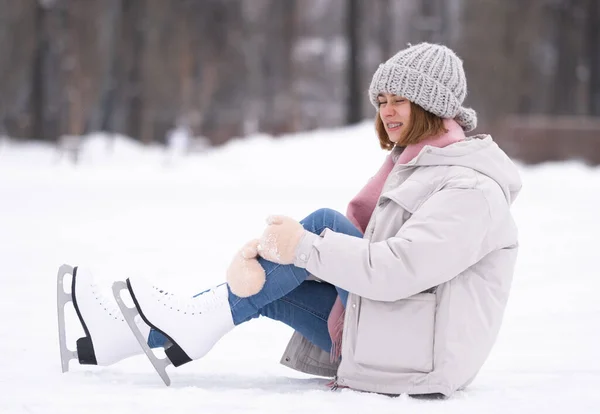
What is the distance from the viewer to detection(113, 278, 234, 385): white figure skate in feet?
12.4

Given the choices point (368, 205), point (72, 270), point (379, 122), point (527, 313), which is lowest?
point (527, 313)

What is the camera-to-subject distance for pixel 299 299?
3982 mm

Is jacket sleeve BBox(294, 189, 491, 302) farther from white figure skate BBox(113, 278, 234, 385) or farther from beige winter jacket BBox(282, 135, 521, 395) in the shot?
white figure skate BBox(113, 278, 234, 385)

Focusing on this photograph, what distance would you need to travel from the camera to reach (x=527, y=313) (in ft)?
20.9

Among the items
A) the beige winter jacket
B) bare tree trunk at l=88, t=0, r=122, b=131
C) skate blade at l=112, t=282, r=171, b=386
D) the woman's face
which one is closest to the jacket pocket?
the beige winter jacket

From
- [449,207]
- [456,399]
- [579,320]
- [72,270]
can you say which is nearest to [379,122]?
[449,207]

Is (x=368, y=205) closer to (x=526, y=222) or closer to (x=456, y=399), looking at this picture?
(x=456, y=399)

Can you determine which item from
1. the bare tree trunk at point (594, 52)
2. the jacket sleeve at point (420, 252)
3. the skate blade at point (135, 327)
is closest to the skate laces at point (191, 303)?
the skate blade at point (135, 327)

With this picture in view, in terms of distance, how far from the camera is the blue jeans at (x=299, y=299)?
12.3ft

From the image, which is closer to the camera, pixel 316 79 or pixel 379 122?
pixel 379 122

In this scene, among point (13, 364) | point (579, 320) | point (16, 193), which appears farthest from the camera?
point (16, 193)

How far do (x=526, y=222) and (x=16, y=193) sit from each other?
841 centimetres

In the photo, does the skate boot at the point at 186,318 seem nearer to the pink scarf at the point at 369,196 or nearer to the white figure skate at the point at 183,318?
the white figure skate at the point at 183,318

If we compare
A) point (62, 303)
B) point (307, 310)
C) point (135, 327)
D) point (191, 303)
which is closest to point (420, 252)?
point (307, 310)
